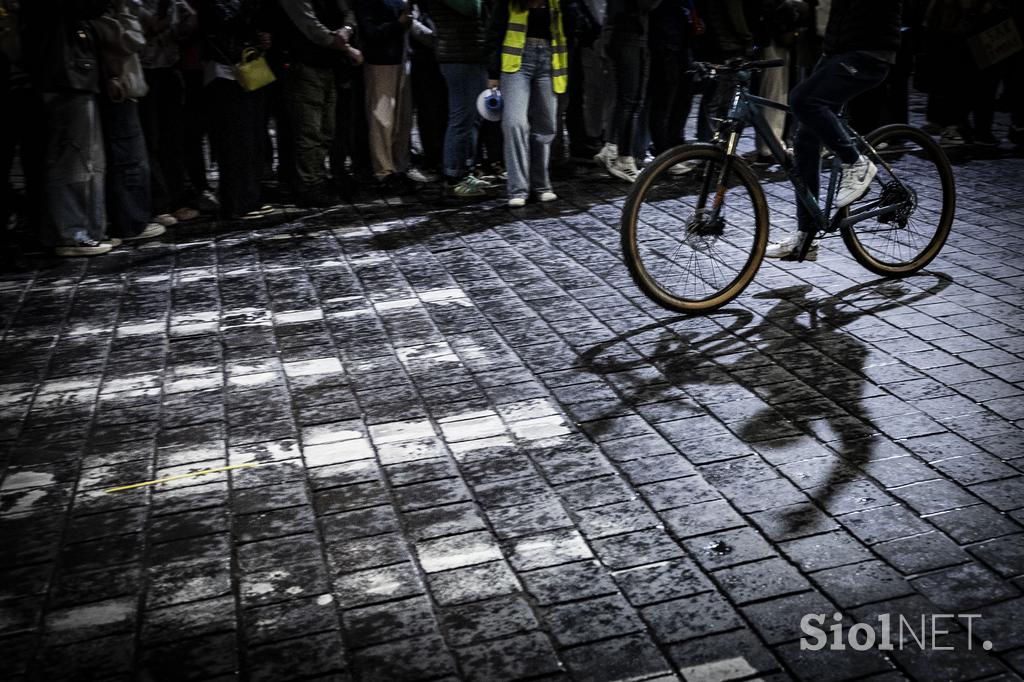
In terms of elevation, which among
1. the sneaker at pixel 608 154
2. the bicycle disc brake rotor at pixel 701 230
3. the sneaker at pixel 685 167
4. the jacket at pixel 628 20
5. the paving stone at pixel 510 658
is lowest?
the paving stone at pixel 510 658

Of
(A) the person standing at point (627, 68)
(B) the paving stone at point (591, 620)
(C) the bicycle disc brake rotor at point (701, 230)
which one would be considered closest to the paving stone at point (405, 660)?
(B) the paving stone at point (591, 620)

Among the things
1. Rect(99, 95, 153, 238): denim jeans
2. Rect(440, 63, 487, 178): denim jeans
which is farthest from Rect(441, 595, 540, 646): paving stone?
Rect(440, 63, 487, 178): denim jeans

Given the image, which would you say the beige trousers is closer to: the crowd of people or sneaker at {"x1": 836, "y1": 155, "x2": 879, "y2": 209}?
the crowd of people

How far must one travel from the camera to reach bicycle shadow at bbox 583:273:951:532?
463 cm

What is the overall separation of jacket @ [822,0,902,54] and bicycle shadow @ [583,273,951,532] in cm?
152

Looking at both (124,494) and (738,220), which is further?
(738,220)

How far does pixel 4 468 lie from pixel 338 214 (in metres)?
4.88

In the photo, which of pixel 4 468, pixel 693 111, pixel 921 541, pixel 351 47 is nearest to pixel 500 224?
pixel 351 47

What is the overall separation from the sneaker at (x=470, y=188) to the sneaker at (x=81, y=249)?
10.4 ft

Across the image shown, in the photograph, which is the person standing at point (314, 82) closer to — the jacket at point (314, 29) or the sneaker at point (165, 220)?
the jacket at point (314, 29)

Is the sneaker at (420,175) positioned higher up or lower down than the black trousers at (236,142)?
lower down

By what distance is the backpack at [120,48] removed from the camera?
7.82m

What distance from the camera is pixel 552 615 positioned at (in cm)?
343

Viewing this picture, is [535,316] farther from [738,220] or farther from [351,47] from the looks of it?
[351,47]
